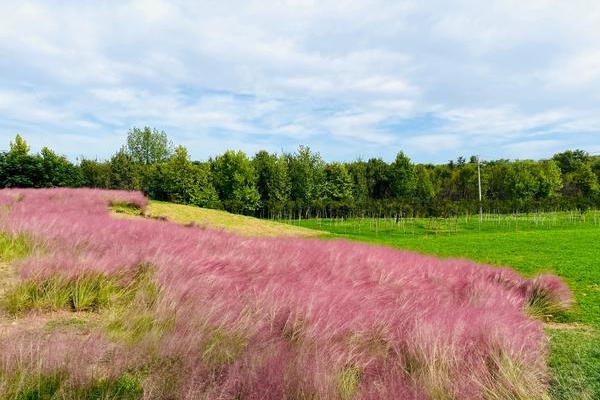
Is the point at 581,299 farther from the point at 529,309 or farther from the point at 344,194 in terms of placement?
the point at 344,194

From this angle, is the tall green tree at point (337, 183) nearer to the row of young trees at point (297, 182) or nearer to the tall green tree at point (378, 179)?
the row of young trees at point (297, 182)

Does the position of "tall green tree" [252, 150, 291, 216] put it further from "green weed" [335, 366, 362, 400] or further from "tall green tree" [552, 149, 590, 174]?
"tall green tree" [552, 149, 590, 174]

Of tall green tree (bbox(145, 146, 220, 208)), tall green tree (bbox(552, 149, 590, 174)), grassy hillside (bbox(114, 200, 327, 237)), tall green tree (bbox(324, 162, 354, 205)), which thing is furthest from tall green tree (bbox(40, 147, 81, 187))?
tall green tree (bbox(552, 149, 590, 174))

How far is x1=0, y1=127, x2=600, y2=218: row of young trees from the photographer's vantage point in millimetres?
32062

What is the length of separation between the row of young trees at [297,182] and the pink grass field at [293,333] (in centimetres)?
2427

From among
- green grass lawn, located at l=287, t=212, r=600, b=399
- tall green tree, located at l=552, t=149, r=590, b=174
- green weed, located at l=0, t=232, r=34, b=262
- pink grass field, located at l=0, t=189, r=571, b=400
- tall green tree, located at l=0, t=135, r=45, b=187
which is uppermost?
tall green tree, located at l=552, t=149, r=590, b=174

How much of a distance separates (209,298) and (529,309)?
3.85 metres

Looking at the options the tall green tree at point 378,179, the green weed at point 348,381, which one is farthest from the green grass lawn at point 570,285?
the tall green tree at point 378,179

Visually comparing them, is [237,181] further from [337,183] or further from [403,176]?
[403,176]

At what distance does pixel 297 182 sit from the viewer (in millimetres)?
43188

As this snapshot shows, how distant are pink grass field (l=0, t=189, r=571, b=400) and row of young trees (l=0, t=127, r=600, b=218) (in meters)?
24.3

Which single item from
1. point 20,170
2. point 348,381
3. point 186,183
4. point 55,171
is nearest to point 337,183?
point 186,183

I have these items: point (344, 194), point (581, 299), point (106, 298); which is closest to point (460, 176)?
point (344, 194)

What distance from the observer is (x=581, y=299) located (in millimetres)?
5707
